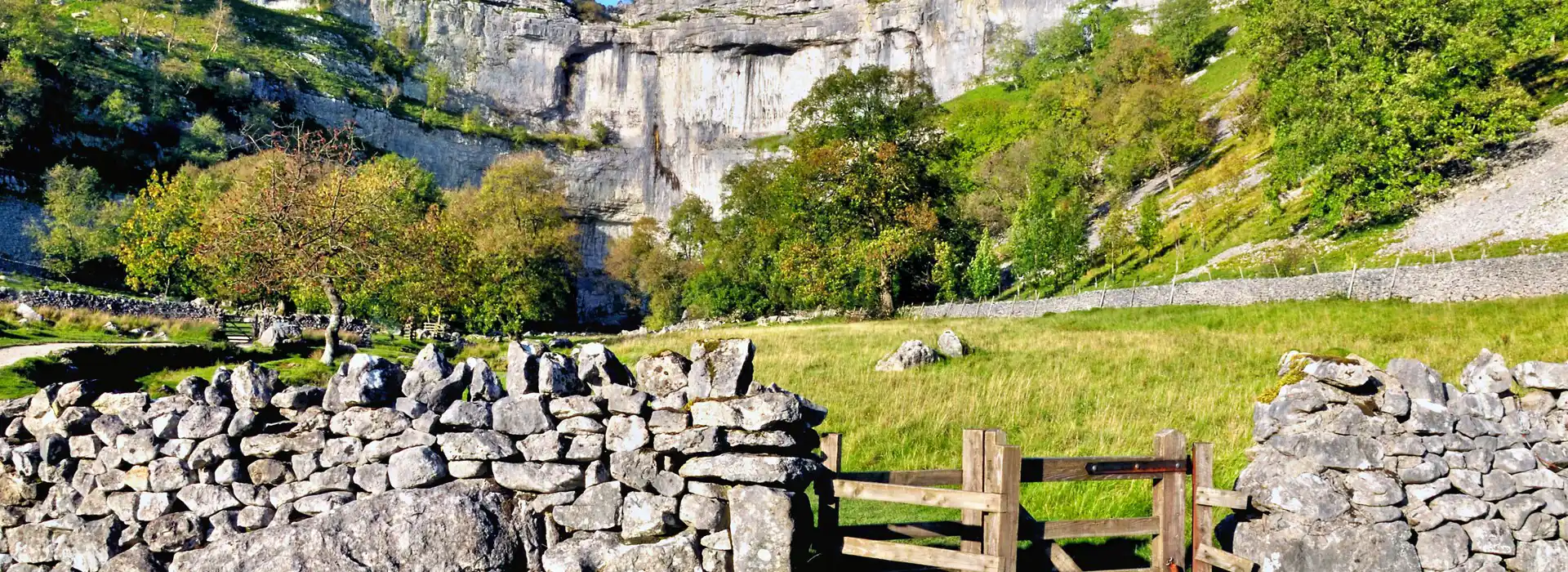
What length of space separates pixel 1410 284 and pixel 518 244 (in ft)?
159

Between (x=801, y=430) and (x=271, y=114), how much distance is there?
309 ft

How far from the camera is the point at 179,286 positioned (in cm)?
5103

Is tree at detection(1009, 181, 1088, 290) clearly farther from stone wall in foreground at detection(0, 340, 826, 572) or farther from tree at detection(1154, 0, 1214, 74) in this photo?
tree at detection(1154, 0, 1214, 74)

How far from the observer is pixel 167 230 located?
1874 inches

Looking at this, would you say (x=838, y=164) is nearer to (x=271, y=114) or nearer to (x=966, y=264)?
(x=966, y=264)

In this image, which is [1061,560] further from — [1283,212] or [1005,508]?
[1283,212]

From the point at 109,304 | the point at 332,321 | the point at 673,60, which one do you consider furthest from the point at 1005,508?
the point at 673,60

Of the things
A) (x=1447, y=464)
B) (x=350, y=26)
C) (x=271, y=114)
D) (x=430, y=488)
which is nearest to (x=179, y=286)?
(x=271, y=114)

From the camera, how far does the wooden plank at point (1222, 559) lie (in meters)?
7.55

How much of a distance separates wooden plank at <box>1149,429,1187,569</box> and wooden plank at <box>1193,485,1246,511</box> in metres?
0.21

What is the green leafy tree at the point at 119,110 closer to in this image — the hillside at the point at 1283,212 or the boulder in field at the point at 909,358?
the hillside at the point at 1283,212

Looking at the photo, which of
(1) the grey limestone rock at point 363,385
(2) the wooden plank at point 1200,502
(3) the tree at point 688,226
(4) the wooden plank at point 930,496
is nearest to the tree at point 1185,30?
(3) the tree at point 688,226

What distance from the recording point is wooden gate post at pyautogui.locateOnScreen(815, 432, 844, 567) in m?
7.06

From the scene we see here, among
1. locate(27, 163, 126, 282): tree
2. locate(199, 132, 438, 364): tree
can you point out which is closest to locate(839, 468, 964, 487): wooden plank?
locate(199, 132, 438, 364): tree
